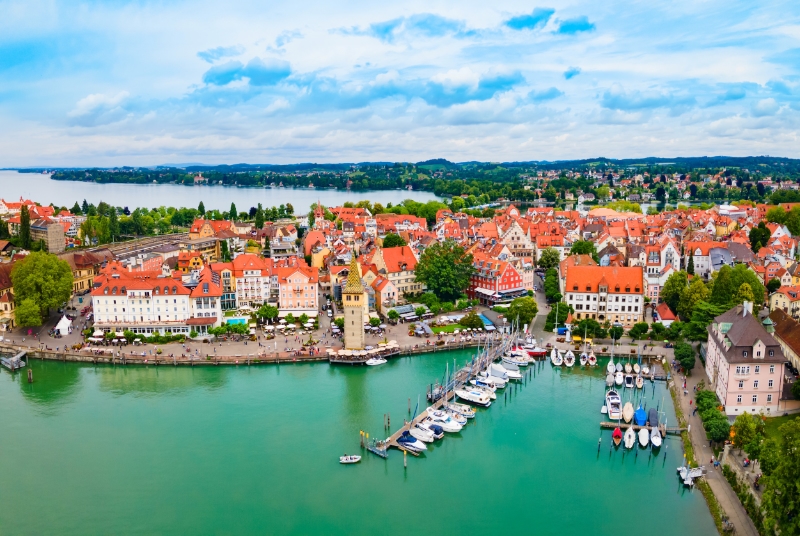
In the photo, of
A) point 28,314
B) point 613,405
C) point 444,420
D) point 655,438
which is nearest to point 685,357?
point 613,405

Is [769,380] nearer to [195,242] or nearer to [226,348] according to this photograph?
[226,348]

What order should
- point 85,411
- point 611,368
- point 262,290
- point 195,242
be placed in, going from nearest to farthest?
point 85,411
point 611,368
point 262,290
point 195,242

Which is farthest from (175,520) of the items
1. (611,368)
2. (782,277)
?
(782,277)

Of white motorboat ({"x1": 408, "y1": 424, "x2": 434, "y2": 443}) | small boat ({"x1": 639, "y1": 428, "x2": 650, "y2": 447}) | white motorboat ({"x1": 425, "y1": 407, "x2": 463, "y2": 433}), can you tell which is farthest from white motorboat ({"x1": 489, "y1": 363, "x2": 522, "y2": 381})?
small boat ({"x1": 639, "y1": 428, "x2": 650, "y2": 447})

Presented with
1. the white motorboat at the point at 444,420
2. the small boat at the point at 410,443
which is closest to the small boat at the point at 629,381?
the white motorboat at the point at 444,420

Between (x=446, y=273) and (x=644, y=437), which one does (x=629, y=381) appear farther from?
(x=446, y=273)

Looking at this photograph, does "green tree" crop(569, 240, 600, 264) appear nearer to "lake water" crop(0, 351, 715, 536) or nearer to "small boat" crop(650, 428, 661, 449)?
"lake water" crop(0, 351, 715, 536)
